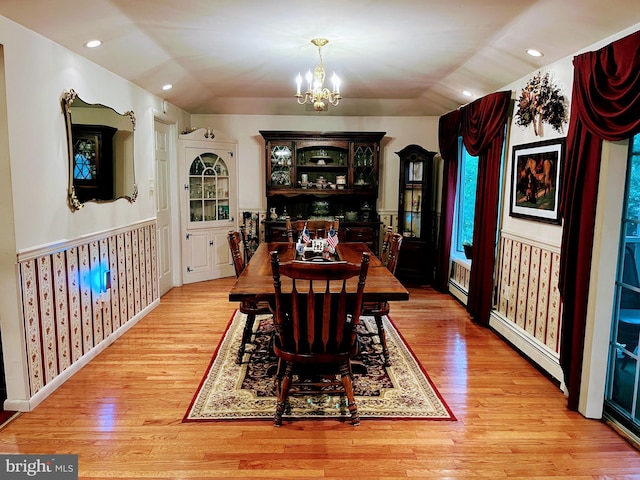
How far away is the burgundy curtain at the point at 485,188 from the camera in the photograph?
4.14 meters

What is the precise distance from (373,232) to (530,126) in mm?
2782

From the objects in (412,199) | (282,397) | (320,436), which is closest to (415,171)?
(412,199)

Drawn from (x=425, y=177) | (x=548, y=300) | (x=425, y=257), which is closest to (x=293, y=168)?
(x=425, y=177)

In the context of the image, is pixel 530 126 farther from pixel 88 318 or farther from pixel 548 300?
pixel 88 318

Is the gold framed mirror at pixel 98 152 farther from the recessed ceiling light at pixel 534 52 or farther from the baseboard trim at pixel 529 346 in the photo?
the baseboard trim at pixel 529 346

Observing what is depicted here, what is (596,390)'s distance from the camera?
2717mm

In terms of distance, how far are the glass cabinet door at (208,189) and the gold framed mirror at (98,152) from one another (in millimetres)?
1696

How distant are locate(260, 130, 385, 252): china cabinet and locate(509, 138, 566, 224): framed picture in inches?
94.2

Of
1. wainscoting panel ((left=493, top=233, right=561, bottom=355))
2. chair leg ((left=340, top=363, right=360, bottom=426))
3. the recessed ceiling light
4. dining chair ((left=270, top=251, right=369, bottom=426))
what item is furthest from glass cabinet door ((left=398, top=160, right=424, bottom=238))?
chair leg ((left=340, top=363, right=360, bottom=426))

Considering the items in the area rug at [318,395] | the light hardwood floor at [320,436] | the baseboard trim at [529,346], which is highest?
the baseboard trim at [529,346]

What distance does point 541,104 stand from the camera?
345 cm

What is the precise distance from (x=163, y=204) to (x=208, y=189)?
2.60 feet

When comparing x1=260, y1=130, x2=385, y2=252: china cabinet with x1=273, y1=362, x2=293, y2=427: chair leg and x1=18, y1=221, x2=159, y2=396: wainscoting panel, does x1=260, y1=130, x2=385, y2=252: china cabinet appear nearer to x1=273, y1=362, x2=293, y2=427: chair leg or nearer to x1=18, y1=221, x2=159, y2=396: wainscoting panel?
x1=18, y1=221, x2=159, y2=396: wainscoting panel

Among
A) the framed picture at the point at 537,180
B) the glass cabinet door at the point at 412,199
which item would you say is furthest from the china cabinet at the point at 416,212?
the framed picture at the point at 537,180
